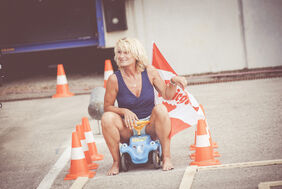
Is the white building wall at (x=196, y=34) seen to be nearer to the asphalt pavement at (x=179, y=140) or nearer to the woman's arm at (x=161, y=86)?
the asphalt pavement at (x=179, y=140)

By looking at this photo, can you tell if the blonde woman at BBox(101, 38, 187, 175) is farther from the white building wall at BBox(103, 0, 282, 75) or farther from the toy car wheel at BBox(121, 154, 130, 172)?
the white building wall at BBox(103, 0, 282, 75)

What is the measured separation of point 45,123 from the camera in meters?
8.51

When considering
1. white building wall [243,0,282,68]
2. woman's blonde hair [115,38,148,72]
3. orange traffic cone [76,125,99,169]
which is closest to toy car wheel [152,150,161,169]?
orange traffic cone [76,125,99,169]

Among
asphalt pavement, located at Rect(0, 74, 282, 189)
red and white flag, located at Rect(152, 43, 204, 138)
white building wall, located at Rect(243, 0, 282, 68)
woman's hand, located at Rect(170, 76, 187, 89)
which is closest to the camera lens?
asphalt pavement, located at Rect(0, 74, 282, 189)

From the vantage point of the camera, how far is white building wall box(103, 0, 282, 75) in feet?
37.8

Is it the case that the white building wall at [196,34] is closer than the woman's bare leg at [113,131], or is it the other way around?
the woman's bare leg at [113,131]

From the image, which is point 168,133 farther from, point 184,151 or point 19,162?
point 19,162

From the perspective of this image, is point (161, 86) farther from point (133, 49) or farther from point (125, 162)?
point (125, 162)

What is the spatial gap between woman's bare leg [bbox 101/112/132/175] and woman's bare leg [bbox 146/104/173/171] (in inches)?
13.9

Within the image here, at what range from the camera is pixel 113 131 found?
5242 millimetres

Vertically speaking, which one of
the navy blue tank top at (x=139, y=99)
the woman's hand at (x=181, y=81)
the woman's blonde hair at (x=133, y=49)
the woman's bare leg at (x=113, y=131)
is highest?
the woman's blonde hair at (x=133, y=49)

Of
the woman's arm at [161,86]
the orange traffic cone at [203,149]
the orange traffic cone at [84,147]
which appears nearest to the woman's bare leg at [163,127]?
the woman's arm at [161,86]

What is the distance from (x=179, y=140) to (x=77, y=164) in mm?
1772

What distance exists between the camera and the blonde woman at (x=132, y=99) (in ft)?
17.2
